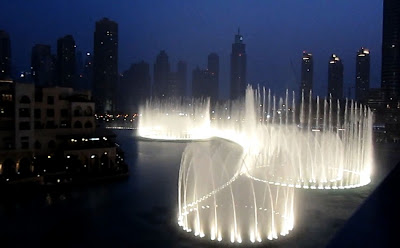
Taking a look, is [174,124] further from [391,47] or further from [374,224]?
[391,47]

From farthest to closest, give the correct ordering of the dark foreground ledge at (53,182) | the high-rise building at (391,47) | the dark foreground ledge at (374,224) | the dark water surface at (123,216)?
the high-rise building at (391,47) → the dark foreground ledge at (53,182) → the dark foreground ledge at (374,224) → the dark water surface at (123,216)

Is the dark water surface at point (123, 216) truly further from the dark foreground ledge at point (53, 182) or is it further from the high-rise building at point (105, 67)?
the high-rise building at point (105, 67)

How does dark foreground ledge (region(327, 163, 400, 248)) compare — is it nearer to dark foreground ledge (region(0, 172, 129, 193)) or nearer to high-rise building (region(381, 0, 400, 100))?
dark foreground ledge (region(0, 172, 129, 193))

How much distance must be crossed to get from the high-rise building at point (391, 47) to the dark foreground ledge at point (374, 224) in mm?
83267

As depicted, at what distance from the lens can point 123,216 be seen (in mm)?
18516

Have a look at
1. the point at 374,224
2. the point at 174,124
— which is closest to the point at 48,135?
the point at 374,224

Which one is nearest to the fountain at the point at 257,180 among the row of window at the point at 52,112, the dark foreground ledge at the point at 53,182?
the dark foreground ledge at the point at 53,182

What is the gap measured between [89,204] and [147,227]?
5182mm

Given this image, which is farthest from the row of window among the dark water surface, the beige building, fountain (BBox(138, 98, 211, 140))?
fountain (BBox(138, 98, 211, 140))

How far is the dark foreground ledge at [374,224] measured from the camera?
Result: 51.4 ft

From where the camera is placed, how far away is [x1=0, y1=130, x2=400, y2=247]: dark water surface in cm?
1529

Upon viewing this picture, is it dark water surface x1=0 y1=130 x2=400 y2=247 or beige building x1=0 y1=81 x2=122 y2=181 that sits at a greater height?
beige building x1=0 y1=81 x2=122 y2=181

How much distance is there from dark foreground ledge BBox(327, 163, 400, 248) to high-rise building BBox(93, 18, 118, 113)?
290 ft

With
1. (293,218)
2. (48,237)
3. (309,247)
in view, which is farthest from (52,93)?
(309,247)
